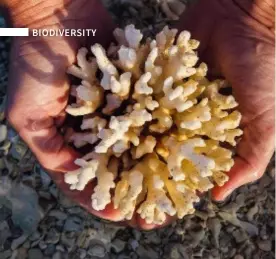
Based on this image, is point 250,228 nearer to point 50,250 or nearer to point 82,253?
point 82,253

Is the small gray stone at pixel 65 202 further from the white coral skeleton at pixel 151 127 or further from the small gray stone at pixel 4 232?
the white coral skeleton at pixel 151 127

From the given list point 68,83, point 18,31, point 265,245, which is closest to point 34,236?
point 68,83

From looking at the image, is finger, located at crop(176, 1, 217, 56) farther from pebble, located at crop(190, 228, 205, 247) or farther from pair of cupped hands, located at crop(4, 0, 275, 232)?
pebble, located at crop(190, 228, 205, 247)

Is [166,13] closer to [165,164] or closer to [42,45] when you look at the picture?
[42,45]

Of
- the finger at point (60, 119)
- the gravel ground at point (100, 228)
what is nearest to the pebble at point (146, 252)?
the gravel ground at point (100, 228)

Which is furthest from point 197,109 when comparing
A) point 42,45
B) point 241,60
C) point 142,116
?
point 42,45

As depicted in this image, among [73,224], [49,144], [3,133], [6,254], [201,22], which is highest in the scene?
[201,22]
